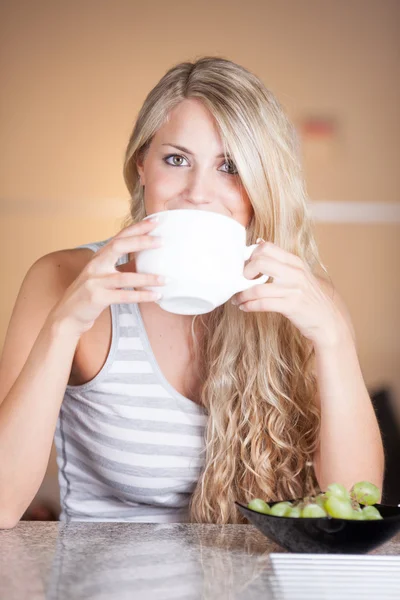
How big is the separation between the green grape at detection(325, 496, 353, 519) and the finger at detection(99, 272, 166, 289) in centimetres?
32

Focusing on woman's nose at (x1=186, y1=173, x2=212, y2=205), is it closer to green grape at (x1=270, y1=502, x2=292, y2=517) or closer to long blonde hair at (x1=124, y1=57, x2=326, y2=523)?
long blonde hair at (x1=124, y1=57, x2=326, y2=523)

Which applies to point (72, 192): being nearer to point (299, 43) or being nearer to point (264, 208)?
point (299, 43)

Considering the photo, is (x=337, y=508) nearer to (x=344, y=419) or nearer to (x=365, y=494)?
(x=365, y=494)

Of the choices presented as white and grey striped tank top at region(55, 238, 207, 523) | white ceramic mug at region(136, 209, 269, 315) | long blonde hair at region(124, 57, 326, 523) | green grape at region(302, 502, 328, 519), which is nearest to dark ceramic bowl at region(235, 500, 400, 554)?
green grape at region(302, 502, 328, 519)

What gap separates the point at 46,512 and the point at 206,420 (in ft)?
6.12

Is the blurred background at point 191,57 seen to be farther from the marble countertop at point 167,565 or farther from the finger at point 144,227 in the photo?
the finger at point 144,227

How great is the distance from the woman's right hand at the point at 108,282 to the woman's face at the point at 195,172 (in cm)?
30

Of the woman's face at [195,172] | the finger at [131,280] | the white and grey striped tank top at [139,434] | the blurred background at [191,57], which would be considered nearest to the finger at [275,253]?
the finger at [131,280]

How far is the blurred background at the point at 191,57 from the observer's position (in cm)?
333

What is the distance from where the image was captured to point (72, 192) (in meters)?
3.41

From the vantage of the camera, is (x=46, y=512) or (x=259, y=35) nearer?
(x=46, y=512)

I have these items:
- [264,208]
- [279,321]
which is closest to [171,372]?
[279,321]

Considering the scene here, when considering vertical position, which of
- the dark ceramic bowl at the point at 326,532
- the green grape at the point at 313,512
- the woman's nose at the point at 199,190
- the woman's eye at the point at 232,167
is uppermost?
the woman's eye at the point at 232,167

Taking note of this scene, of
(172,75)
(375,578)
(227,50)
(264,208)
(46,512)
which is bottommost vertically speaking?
(46,512)
